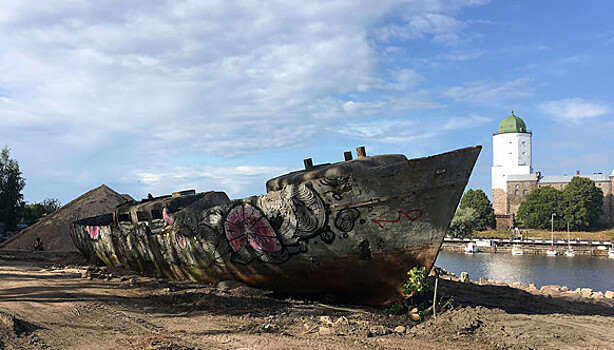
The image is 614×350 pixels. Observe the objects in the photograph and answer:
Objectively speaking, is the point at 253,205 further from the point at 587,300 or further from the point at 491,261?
the point at 491,261

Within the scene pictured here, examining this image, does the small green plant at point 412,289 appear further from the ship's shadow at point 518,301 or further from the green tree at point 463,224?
the green tree at point 463,224

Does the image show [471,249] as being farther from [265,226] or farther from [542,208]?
[265,226]

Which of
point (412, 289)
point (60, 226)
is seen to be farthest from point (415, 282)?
point (60, 226)

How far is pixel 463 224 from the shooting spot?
88625 mm

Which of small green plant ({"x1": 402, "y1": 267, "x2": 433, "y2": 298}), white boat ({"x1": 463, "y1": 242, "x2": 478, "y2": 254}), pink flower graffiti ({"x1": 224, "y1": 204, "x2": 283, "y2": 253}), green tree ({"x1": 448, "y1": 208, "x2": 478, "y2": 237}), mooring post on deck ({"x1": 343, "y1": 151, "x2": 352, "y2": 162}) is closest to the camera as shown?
small green plant ({"x1": 402, "y1": 267, "x2": 433, "y2": 298})

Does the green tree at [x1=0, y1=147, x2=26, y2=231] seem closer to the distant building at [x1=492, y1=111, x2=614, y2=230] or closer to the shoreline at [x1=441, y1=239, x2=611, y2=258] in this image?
the shoreline at [x1=441, y1=239, x2=611, y2=258]

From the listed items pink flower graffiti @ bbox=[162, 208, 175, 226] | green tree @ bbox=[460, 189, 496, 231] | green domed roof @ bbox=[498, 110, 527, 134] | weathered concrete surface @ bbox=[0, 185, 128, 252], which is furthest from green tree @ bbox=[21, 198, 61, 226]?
green domed roof @ bbox=[498, 110, 527, 134]

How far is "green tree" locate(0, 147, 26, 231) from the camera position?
2035 inches

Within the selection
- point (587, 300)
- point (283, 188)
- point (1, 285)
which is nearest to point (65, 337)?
point (283, 188)

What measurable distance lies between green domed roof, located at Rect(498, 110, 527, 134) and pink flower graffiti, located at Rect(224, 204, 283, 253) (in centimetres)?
12052

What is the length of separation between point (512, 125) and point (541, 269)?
76350 mm

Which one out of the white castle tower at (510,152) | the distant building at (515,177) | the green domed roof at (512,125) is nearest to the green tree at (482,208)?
the distant building at (515,177)

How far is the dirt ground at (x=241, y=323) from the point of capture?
8.42 m

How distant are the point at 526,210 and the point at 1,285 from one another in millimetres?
96422
